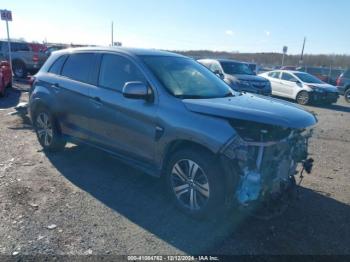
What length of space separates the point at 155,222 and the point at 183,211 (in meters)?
0.37

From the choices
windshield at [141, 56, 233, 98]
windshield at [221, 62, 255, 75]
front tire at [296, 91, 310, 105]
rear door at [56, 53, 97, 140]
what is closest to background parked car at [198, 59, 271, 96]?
windshield at [221, 62, 255, 75]

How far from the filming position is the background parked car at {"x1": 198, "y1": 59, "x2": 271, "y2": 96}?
13188 millimetres

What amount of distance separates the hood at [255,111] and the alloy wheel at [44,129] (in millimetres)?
3052

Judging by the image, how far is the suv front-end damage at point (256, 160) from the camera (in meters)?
3.40

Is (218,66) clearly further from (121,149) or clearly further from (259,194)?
(259,194)

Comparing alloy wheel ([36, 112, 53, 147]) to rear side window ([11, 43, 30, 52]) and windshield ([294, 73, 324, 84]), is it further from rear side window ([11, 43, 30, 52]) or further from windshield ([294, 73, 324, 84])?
rear side window ([11, 43, 30, 52])

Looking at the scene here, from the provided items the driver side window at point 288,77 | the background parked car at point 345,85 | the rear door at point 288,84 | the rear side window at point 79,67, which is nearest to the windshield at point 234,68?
the rear door at point 288,84

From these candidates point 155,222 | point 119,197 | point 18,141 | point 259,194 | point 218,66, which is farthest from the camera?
point 218,66

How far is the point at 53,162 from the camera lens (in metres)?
5.62

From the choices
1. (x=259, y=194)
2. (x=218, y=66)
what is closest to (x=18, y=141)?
(x=259, y=194)

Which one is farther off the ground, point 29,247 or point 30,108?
point 30,108

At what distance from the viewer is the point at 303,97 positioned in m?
15.0

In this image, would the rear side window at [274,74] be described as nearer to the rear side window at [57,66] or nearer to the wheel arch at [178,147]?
the rear side window at [57,66]

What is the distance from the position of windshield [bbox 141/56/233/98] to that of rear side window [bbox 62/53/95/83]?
3.61 ft
